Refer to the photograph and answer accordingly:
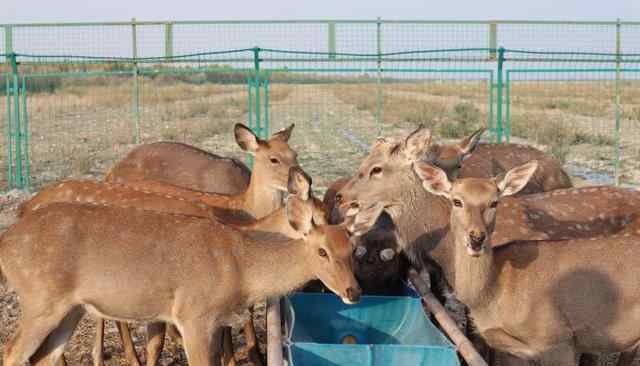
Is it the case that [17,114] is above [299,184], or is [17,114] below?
above

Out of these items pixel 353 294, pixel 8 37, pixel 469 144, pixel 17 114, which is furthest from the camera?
pixel 8 37

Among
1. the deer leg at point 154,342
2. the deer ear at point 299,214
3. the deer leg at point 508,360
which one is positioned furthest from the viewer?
the deer leg at point 154,342

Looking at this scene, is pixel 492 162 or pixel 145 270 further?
pixel 492 162

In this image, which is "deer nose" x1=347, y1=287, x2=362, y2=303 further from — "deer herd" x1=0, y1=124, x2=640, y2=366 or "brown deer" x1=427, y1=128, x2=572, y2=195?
"brown deer" x1=427, y1=128, x2=572, y2=195

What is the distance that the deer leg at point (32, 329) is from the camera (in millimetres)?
6602

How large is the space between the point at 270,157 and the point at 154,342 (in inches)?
91.1

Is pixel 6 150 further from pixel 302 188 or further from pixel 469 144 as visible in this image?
pixel 302 188

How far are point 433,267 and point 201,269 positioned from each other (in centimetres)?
221

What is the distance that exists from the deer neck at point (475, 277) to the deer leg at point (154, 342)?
2.46 m

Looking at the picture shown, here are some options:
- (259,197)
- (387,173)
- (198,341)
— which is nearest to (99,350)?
(198,341)

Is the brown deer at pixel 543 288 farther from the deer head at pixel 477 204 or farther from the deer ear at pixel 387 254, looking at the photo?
the deer ear at pixel 387 254

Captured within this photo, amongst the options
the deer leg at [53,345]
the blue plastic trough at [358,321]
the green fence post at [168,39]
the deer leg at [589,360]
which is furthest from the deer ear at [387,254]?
the green fence post at [168,39]

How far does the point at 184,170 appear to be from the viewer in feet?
36.6

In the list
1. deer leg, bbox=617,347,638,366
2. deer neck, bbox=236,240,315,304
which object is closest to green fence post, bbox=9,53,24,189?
deer neck, bbox=236,240,315,304
